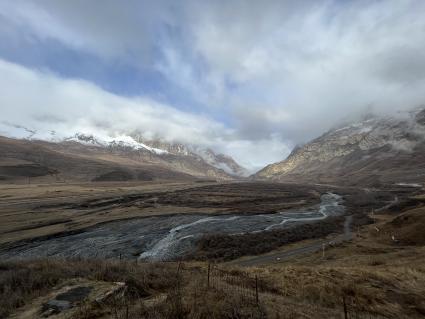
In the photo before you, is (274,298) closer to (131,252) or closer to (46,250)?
(131,252)

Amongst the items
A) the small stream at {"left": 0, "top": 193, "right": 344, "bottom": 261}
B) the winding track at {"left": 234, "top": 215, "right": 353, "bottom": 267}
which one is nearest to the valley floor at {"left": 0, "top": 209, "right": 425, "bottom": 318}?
the winding track at {"left": 234, "top": 215, "right": 353, "bottom": 267}

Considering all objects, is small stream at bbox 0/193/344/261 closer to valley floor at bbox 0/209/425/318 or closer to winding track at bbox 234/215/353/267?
winding track at bbox 234/215/353/267

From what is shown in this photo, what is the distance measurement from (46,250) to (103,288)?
5145cm

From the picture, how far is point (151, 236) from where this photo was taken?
72875 millimetres

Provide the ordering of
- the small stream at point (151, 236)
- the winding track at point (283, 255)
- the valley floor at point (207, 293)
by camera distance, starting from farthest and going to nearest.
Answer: the small stream at point (151, 236)
the winding track at point (283, 255)
the valley floor at point (207, 293)

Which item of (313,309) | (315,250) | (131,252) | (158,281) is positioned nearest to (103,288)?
(158,281)

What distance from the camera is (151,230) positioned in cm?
7938

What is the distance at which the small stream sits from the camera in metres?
59.9

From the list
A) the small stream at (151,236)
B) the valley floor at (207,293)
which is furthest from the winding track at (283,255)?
the valley floor at (207,293)

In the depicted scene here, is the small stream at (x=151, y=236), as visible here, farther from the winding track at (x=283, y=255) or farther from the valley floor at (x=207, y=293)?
the valley floor at (x=207, y=293)

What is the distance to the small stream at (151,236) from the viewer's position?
59875 mm

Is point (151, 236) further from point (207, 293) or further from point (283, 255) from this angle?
point (207, 293)

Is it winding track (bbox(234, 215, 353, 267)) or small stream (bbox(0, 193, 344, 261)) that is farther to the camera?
small stream (bbox(0, 193, 344, 261))

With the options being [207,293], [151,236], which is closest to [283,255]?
[151,236]
